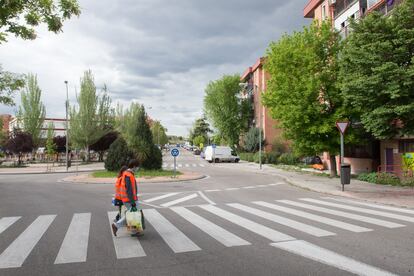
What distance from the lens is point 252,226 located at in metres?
8.40

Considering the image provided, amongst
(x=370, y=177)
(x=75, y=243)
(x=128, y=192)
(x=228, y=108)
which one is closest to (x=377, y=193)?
(x=370, y=177)

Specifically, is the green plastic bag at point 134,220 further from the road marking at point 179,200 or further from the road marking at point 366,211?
the road marking at point 366,211

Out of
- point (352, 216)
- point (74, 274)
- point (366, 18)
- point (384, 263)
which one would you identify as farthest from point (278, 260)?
point (366, 18)

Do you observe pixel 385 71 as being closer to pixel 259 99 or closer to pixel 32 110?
pixel 259 99

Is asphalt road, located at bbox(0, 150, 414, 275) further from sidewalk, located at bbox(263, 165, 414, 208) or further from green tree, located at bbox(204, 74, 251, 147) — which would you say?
green tree, located at bbox(204, 74, 251, 147)

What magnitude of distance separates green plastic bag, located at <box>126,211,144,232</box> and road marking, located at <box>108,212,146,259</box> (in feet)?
0.90

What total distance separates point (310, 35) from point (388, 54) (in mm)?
6193

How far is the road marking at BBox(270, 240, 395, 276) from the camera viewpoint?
5.21 meters

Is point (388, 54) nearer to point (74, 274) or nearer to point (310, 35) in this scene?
point (310, 35)

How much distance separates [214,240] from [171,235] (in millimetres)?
1015

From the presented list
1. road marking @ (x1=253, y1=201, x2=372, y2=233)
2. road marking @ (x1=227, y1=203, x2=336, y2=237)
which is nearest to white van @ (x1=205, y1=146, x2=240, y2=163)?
road marking @ (x1=253, y1=201, x2=372, y2=233)

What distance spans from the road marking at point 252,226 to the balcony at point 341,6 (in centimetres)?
2070

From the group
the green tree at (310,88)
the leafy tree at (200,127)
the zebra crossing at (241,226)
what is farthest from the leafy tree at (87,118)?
the leafy tree at (200,127)

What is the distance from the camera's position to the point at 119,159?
83.6 ft
